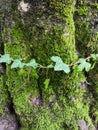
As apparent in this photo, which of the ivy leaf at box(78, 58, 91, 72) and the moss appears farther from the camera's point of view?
the moss

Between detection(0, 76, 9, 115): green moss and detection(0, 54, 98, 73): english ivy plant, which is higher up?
detection(0, 54, 98, 73): english ivy plant

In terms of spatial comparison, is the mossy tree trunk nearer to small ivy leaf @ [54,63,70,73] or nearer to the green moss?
the green moss

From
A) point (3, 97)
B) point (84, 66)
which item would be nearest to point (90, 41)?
point (84, 66)

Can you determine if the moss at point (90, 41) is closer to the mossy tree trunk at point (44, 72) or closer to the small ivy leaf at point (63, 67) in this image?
the mossy tree trunk at point (44, 72)

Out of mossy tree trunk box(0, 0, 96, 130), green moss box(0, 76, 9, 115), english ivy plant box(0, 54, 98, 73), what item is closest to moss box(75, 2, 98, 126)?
mossy tree trunk box(0, 0, 96, 130)

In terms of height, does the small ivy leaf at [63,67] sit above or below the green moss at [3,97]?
above

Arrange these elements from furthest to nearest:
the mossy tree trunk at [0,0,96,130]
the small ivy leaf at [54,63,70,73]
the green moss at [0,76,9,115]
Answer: the green moss at [0,76,9,115], the mossy tree trunk at [0,0,96,130], the small ivy leaf at [54,63,70,73]

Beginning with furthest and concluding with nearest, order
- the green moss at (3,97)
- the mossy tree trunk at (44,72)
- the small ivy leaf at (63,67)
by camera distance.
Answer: the green moss at (3,97) < the mossy tree trunk at (44,72) < the small ivy leaf at (63,67)

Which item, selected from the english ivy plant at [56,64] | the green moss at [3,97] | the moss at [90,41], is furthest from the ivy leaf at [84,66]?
the green moss at [3,97]

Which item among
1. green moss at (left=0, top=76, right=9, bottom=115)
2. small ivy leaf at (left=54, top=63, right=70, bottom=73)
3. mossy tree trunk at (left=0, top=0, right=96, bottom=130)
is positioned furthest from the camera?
green moss at (left=0, top=76, right=9, bottom=115)

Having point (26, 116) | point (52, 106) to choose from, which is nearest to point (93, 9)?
point (52, 106)
